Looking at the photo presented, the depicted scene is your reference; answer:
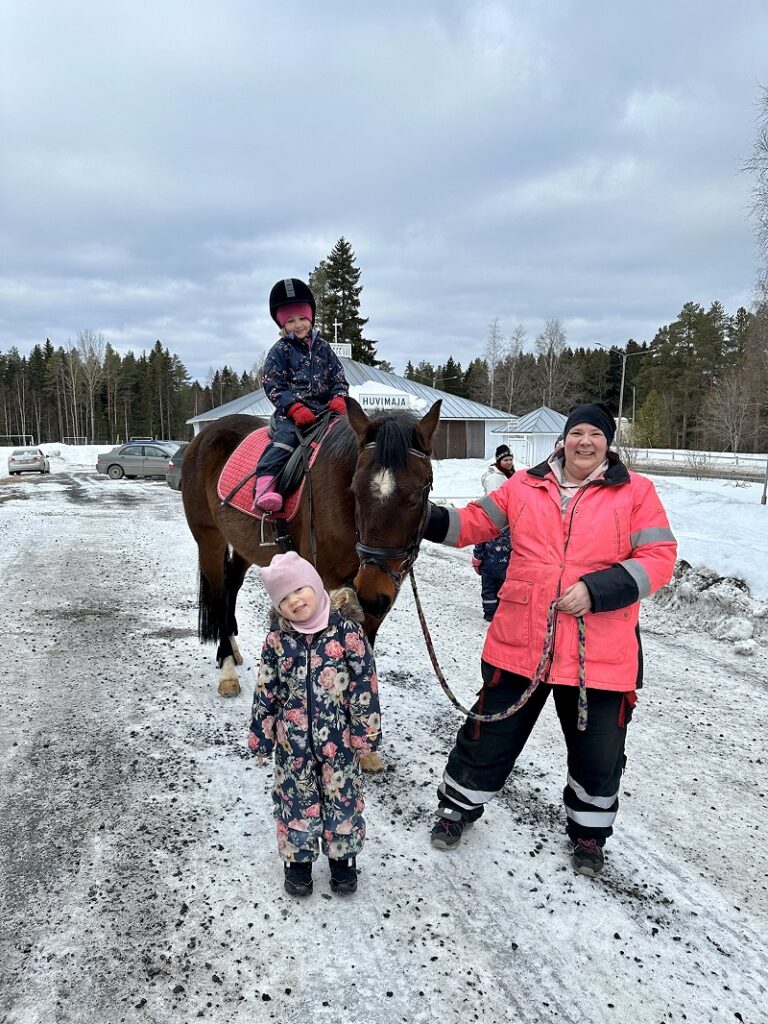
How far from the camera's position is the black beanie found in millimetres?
2484

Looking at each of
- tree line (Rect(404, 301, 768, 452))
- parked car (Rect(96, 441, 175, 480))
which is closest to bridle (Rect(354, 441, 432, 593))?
parked car (Rect(96, 441, 175, 480))

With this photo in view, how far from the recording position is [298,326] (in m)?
3.74

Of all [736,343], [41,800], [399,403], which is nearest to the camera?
[41,800]

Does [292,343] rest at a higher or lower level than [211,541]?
higher

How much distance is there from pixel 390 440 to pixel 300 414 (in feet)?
3.75

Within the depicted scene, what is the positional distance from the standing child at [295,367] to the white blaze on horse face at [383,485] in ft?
3.76

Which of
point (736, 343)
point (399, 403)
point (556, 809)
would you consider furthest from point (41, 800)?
point (736, 343)

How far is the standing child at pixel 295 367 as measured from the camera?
12.1ft

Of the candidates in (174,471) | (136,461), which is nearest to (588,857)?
(174,471)

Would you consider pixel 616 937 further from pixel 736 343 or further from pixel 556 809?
pixel 736 343

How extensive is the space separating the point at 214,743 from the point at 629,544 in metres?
2.69

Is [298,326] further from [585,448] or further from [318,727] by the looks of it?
[318,727]

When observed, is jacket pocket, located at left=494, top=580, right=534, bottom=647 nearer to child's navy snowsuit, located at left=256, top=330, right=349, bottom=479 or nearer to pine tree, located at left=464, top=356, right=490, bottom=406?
child's navy snowsuit, located at left=256, top=330, right=349, bottom=479

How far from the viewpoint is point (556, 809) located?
2.94 m
